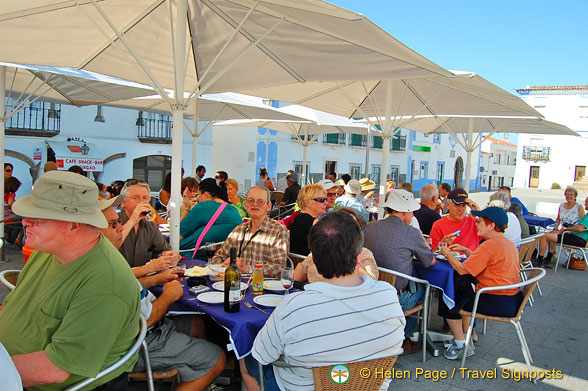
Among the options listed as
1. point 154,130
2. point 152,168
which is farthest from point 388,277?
point 152,168

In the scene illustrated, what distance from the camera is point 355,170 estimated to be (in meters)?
25.5

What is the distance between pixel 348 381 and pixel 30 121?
1324cm

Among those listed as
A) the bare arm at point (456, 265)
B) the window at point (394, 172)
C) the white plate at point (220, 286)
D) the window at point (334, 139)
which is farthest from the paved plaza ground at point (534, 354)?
the window at point (394, 172)

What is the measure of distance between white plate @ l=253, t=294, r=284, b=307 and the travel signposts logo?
2.61 ft

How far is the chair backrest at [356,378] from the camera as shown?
6.37 feet

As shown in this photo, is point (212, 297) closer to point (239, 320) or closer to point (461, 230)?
point (239, 320)

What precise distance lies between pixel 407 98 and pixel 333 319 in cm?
608

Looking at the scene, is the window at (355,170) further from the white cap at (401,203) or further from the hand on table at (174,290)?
the hand on table at (174,290)

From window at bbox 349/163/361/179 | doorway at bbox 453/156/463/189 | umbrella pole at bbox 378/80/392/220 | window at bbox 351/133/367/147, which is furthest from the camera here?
doorway at bbox 453/156/463/189

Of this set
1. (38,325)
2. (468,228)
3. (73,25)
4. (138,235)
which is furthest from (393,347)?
(73,25)

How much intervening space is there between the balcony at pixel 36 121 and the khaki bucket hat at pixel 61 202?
473 inches

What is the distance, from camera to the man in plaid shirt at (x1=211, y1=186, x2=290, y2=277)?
3.65 meters

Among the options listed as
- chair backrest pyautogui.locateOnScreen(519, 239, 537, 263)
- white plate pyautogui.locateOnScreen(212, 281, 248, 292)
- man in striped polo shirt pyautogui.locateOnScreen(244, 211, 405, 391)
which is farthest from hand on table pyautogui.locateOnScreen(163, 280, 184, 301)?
chair backrest pyautogui.locateOnScreen(519, 239, 537, 263)

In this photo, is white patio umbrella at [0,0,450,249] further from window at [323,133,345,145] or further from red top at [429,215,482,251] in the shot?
window at [323,133,345,145]
